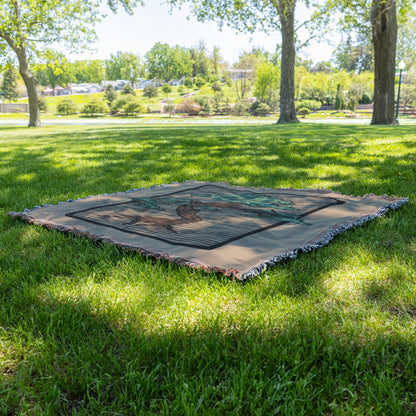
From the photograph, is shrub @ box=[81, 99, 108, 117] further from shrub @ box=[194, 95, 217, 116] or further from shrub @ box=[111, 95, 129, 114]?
shrub @ box=[194, 95, 217, 116]

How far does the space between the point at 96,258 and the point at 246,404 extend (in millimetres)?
1398

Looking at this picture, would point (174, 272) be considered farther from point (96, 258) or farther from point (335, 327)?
point (335, 327)

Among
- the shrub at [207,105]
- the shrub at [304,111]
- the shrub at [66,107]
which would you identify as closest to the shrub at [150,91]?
the shrub at [66,107]

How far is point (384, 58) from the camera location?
40.7 ft

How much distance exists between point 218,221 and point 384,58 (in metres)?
12.2

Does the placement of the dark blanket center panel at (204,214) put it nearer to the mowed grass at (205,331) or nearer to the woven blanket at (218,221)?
the woven blanket at (218,221)

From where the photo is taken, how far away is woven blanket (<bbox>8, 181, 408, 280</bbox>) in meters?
2.21

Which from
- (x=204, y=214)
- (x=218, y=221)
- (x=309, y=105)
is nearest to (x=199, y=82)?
(x=309, y=105)

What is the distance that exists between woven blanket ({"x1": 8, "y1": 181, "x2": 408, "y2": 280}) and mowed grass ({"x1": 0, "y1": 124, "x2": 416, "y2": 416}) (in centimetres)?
10

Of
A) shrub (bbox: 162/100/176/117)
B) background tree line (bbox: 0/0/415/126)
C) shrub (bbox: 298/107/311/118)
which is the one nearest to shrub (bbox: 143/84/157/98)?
shrub (bbox: 162/100/176/117)

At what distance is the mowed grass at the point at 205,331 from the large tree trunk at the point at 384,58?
37.5 ft

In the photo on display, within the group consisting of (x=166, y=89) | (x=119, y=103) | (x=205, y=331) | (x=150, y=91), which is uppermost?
(x=166, y=89)

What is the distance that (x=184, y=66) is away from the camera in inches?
3378

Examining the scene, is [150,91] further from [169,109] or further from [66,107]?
[169,109]
